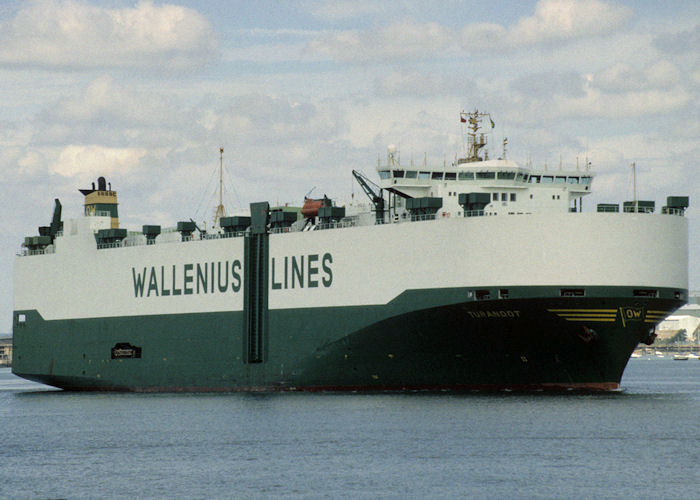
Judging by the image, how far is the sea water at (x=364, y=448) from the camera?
112 ft

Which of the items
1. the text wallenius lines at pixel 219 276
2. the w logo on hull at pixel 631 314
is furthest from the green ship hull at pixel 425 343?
the text wallenius lines at pixel 219 276

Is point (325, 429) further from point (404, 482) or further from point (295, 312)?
point (295, 312)

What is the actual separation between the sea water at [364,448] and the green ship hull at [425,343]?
3.62 ft

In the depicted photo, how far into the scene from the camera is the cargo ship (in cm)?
5362

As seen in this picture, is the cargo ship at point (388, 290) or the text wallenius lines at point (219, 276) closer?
the cargo ship at point (388, 290)

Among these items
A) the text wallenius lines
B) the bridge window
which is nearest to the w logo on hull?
the bridge window

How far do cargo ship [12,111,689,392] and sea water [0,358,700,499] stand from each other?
208cm

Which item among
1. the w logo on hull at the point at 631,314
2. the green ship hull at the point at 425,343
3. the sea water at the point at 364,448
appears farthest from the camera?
the green ship hull at the point at 425,343

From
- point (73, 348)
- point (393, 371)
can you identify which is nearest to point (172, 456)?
point (393, 371)

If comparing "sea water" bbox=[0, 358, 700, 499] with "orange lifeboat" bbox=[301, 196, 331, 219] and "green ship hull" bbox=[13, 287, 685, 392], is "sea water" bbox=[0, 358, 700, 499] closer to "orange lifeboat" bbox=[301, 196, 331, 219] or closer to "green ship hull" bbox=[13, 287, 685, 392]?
"green ship hull" bbox=[13, 287, 685, 392]

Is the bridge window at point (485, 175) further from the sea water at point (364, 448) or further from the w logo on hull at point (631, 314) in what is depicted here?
the sea water at point (364, 448)

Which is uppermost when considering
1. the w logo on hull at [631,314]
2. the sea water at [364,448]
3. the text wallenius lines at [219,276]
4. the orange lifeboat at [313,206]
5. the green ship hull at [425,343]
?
the orange lifeboat at [313,206]

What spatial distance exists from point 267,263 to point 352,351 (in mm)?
7553

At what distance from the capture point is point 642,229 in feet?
178
